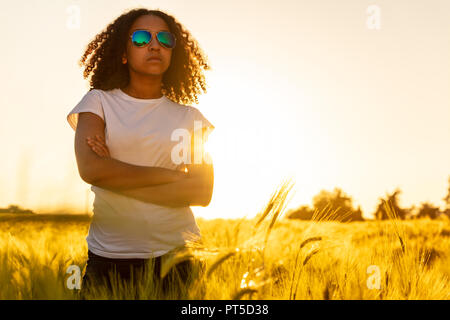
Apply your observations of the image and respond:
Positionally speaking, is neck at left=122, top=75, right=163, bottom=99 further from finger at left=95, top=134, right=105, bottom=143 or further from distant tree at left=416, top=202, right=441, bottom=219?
distant tree at left=416, top=202, right=441, bottom=219

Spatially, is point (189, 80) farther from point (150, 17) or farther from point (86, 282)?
point (86, 282)

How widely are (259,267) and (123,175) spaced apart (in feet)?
3.47

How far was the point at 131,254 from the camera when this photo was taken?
2809mm

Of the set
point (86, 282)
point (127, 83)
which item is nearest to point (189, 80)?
point (127, 83)

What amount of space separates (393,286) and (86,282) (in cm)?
166

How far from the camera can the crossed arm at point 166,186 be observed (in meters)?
2.70

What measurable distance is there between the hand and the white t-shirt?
3.1 inches

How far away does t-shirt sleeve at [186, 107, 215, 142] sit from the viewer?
3.12 m

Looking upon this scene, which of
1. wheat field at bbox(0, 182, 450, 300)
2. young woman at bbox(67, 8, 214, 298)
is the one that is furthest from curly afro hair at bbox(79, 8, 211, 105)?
wheat field at bbox(0, 182, 450, 300)

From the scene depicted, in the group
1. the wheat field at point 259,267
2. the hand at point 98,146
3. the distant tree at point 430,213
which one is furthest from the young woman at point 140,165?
the distant tree at point 430,213

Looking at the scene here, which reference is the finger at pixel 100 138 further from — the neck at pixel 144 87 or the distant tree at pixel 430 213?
the distant tree at pixel 430 213

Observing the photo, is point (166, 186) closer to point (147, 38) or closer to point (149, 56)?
point (149, 56)

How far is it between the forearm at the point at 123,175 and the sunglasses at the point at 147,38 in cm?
86
